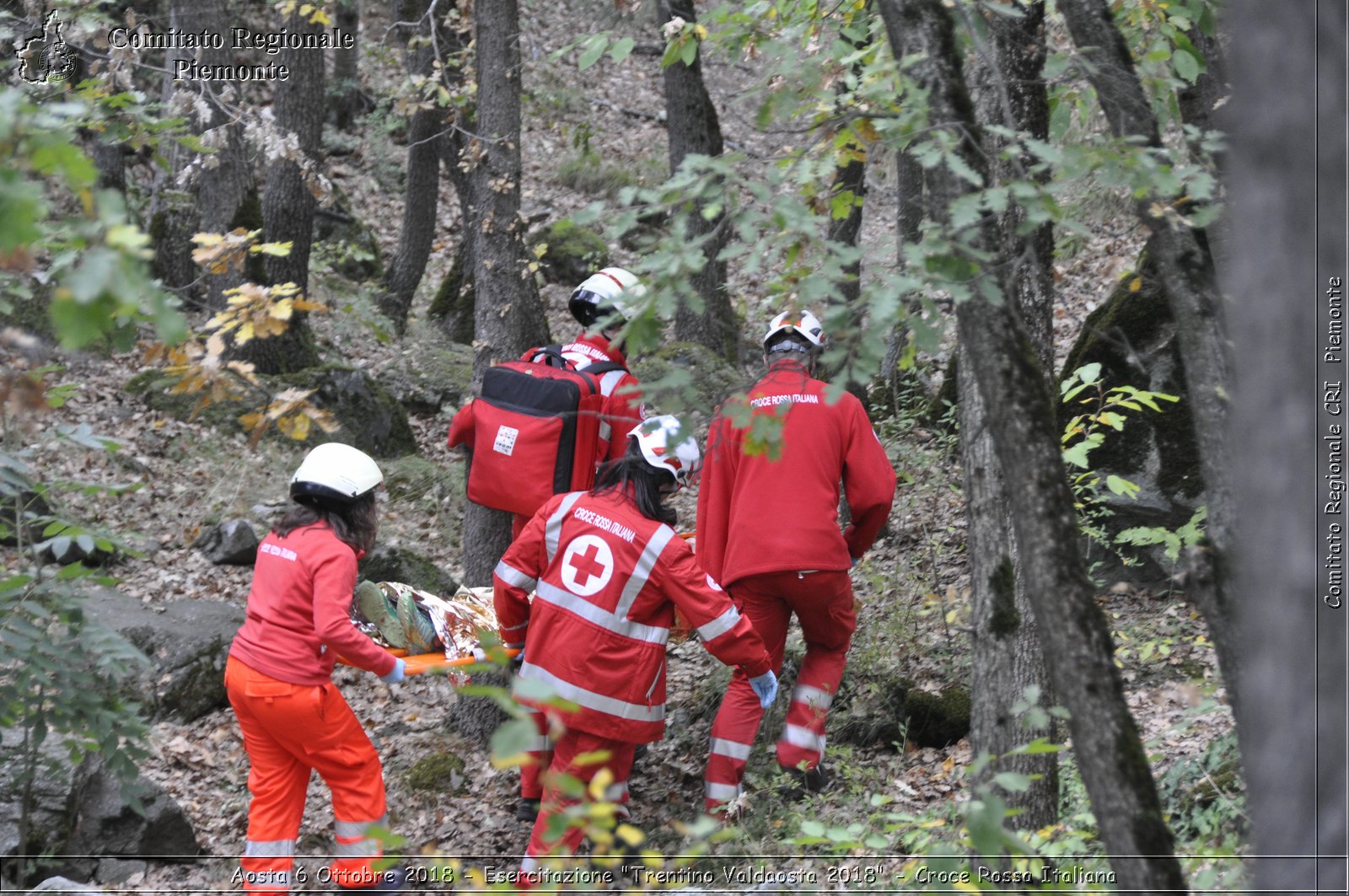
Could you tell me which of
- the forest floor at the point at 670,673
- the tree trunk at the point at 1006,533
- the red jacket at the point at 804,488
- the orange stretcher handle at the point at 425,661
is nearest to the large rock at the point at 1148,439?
the forest floor at the point at 670,673

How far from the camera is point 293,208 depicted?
11039 mm

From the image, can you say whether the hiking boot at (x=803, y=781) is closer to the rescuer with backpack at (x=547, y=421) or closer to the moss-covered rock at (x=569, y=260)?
the rescuer with backpack at (x=547, y=421)

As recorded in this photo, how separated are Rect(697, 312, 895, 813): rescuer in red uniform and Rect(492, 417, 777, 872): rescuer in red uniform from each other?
0.63 metres

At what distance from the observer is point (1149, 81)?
3.62 metres

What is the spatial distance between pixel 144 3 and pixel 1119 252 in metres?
13.6

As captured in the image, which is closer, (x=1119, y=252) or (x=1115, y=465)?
(x=1115, y=465)

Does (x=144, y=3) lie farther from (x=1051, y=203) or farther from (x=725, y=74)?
(x=1051, y=203)

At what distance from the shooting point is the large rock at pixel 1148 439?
23.1 ft

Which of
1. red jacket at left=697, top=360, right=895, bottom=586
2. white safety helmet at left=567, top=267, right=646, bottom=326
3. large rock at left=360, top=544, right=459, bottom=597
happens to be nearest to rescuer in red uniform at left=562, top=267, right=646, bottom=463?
white safety helmet at left=567, top=267, right=646, bottom=326

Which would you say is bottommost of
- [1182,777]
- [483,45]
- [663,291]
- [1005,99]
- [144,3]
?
[1182,777]

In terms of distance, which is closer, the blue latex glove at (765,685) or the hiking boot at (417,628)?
the blue latex glove at (765,685)

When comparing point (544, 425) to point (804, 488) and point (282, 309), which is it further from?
point (282, 309)

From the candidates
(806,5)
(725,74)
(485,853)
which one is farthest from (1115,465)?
(725,74)

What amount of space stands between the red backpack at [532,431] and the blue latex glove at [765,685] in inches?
53.6
